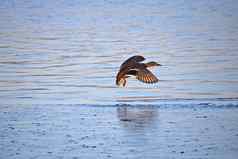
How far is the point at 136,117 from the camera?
37.7ft

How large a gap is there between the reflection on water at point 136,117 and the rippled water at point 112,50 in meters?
0.83

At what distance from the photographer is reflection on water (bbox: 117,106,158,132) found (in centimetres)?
1071

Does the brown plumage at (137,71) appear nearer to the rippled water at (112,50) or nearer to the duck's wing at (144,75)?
the duck's wing at (144,75)

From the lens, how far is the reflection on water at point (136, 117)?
10.7 meters

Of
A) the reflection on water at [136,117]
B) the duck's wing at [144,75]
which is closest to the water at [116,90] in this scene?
the reflection on water at [136,117]

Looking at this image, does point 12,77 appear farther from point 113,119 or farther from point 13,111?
point 113,119

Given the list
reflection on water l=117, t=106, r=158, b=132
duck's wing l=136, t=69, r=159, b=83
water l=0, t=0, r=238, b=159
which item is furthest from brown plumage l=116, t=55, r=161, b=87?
reflection on water l=117, t=106, r=158, b=132

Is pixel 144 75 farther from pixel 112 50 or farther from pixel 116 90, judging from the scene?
pixel 112 50

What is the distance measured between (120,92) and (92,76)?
1.93 meters

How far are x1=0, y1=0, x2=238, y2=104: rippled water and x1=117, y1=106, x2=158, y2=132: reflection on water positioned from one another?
2.73 feet

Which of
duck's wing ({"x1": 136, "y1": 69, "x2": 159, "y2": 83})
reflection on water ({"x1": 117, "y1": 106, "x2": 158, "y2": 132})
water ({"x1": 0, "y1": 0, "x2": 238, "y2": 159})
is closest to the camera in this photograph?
water ({"x1": 0, "y1": 0, "x2": 238, "y2": 159})

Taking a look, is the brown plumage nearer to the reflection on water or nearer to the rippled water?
the rippled water

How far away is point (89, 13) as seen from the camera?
110 ft

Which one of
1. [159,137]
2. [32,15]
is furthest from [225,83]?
[32,15]
